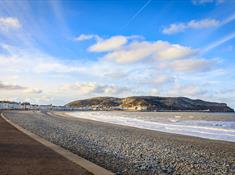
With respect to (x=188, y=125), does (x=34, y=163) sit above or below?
below

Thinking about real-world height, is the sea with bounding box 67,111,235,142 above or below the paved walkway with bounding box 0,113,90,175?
above

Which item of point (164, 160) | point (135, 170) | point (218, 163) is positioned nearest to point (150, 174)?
point (135, 170)

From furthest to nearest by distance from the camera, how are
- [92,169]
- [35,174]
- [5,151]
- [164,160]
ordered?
[164,160] → [5,151] → [92,169] → [35,174]

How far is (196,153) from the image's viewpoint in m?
16.5

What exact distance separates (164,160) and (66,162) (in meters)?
5.33

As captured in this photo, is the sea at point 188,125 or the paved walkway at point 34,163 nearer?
the paved walkway at point 34,163

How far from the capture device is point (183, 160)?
1373 centimetres

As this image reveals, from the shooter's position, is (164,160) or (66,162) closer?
(66,162)

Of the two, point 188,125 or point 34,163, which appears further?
point 188,125

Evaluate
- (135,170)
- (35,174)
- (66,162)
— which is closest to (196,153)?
(135,170)

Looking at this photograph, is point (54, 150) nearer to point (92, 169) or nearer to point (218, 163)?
point (92, 169)

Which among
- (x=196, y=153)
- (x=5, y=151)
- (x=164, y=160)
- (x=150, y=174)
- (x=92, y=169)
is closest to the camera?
(x=92, y=169)

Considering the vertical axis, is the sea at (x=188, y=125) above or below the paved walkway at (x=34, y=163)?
above

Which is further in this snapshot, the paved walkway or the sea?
the sea
